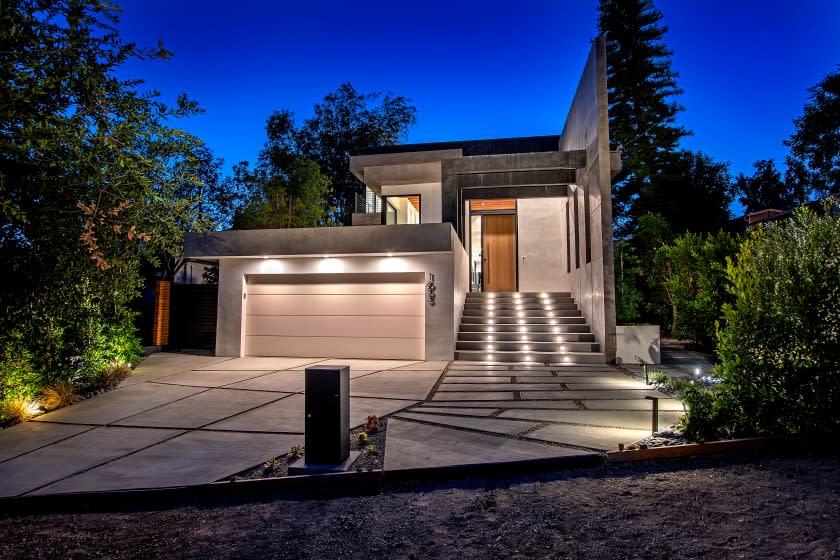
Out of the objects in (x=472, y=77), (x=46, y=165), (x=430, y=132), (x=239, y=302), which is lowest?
(x=239, y=302)

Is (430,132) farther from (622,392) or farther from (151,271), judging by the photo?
(622,392)

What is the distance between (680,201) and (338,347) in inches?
814

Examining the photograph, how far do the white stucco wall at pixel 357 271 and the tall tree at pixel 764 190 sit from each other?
31148 millimetres

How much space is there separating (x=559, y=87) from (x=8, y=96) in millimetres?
103109

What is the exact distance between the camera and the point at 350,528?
231 centimetres

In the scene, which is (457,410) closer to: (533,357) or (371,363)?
(371,363)

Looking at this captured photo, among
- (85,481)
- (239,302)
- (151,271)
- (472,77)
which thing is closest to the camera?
(85,481)

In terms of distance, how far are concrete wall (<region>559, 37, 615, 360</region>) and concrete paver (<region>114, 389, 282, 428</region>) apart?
6411 millimetres

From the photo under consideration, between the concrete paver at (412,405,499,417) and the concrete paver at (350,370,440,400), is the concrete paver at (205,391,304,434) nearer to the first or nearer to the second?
the concrete paver at (350,370,440,400)

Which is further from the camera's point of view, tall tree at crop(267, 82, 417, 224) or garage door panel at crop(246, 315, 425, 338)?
tall tree at crop(267, 82, 417, 224)

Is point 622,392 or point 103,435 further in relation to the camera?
point 622,392

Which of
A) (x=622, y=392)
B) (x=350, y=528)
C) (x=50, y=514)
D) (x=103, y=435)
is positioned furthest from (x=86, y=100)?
(x=622, y=392)

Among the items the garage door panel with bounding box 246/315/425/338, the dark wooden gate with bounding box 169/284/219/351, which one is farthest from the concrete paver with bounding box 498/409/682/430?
the dark wooden gate with bounding box 169/284/219/351

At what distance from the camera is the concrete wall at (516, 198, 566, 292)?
44.8 ft
